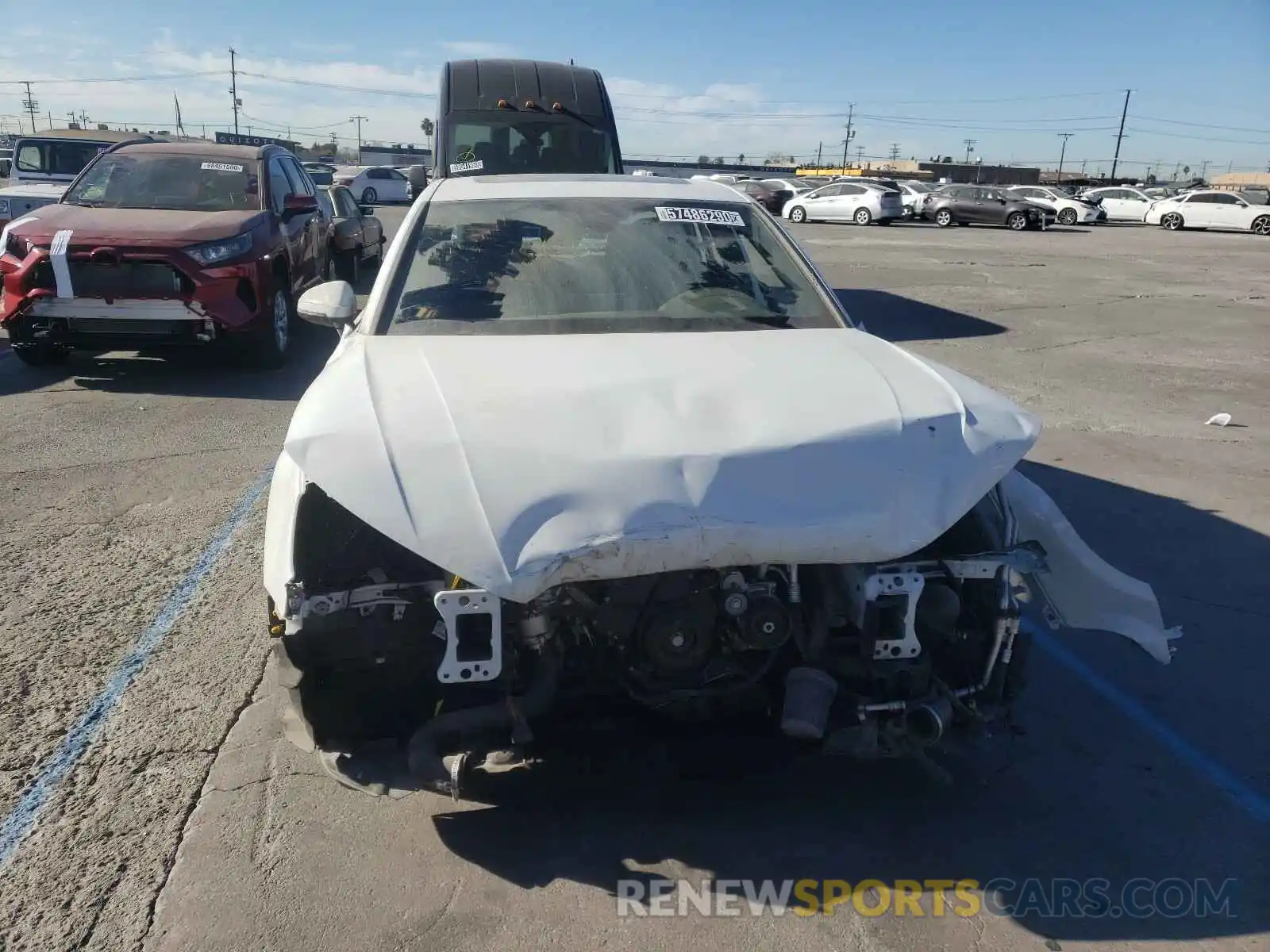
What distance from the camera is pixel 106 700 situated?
3615 millimetres

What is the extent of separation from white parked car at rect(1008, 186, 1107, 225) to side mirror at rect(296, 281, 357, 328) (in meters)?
38.0

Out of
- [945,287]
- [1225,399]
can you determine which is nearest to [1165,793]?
[1225,399]

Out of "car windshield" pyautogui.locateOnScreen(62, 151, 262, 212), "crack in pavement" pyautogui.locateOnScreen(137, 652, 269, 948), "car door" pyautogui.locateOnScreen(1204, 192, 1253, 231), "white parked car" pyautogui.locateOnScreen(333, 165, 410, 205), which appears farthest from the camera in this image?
"white parked car" pyautogui.locateOnScreen(333, 165, 410, 205)

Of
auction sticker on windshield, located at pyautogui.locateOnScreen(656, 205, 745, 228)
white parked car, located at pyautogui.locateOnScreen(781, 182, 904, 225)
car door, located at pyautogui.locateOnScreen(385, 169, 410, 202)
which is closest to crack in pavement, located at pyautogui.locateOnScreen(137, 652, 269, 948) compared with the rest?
auction sticker on windshield, located at pyautogui.locateOnScreen(656, 205, 745, 228)

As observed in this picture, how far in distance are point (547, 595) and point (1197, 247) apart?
100.0ft

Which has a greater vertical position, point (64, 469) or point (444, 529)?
point (444, 529)

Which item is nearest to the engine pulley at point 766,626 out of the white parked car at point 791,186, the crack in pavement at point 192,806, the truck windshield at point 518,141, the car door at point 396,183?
the crack in pavement at point 192,806

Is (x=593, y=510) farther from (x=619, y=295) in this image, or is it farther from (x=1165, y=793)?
(x=1165, y=793)

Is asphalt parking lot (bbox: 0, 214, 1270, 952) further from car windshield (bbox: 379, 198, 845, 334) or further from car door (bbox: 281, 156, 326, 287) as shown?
car door (bbox: 281, 156, 326, 287)

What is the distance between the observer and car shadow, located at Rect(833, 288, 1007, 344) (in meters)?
12.0

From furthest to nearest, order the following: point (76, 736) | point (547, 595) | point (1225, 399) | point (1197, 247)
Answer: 1. point (1197, 247)
2. point (1225, 399)
3. point (76, 736)
4. point (547, 595)

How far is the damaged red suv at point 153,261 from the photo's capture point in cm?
774

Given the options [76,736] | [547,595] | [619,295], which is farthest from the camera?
[619,295]

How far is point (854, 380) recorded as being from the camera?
10.1ft
